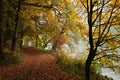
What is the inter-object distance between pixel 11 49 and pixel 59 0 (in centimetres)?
466

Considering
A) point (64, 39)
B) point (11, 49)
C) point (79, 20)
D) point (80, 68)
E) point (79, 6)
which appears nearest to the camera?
point (79, 6)

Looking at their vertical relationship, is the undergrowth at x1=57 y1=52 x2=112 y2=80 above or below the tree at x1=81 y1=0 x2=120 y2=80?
below

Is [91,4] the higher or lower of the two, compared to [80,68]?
higher

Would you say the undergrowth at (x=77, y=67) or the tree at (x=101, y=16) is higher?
the tree at (x=101, y=16)

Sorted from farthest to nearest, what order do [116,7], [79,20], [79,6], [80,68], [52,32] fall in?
[52,32] → [80,68] → [79,20] → [79,6] → [116,7]

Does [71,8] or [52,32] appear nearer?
[71,8]

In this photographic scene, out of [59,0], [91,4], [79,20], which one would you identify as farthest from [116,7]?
[59,0]

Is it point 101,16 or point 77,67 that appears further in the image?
point 77,67

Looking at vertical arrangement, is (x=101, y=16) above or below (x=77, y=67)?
above

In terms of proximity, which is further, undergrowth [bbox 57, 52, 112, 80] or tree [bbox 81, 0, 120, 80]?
undergrowth [bbox 57, 52, 112, 80]

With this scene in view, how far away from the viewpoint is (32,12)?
1537cm

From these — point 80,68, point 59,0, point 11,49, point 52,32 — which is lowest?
point 80,68

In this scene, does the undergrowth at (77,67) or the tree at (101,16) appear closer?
the tree at (101,16)

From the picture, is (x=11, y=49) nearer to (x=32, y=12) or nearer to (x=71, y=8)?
(x=32, y=12)
